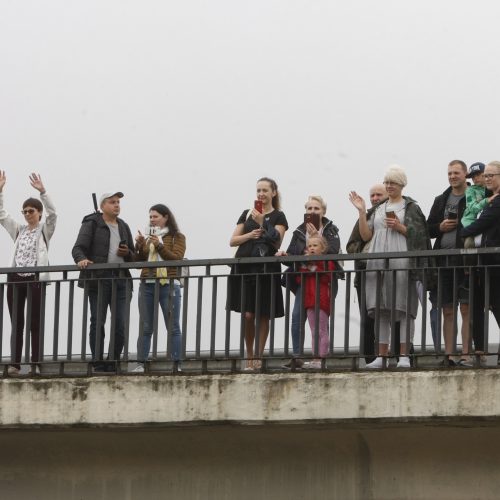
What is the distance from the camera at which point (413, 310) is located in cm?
1348

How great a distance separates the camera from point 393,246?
→ 13812mm

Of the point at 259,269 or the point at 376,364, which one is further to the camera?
the point at 259,269

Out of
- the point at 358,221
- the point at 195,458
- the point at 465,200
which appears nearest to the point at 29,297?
the point at 195,458

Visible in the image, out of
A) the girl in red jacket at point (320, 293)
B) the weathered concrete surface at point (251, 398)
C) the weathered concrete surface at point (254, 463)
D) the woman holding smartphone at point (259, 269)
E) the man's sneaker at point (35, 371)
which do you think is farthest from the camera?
the man's sneaker at point (35, 371)

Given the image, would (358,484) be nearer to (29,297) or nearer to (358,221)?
(358,221)

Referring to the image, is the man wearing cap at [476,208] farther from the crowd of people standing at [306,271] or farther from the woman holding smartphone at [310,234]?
the woman holding smartphone at [310,234]

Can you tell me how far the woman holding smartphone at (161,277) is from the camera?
14.1 meters

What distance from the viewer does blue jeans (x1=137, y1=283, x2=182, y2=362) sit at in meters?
14.1

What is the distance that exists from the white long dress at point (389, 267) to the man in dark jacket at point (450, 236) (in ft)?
0.83

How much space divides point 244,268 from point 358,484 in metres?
2.13

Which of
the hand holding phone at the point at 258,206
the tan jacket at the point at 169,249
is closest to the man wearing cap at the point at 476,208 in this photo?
the hand holding phone at the point at 258,206

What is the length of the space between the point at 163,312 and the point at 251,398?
142cm

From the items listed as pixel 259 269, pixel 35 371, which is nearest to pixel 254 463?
pixel 259 269

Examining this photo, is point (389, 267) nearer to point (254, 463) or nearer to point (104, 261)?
point (254, 463)
